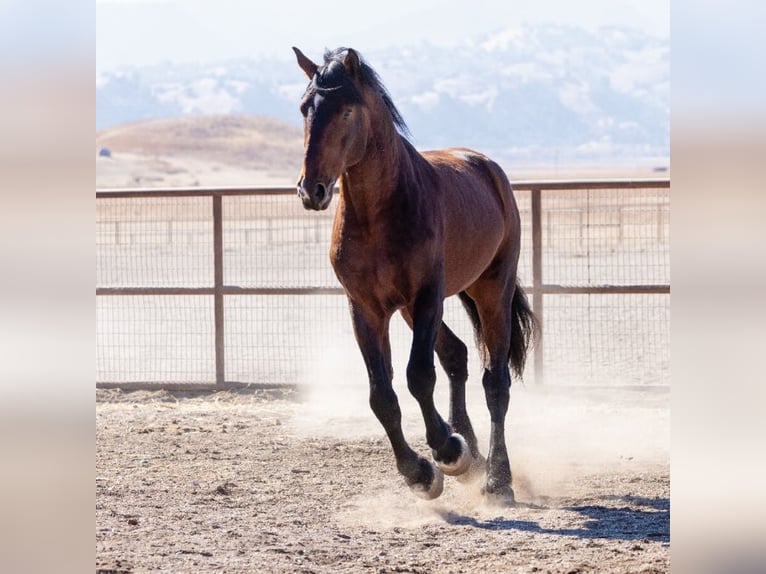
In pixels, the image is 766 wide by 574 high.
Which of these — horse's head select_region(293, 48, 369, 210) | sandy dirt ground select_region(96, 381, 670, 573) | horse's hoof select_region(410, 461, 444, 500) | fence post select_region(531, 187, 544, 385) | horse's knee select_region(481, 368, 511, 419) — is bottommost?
sandy dirt ground select_region(96, 381, 670, 573)

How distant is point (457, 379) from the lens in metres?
6.47

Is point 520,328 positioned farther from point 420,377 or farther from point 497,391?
point 420,377

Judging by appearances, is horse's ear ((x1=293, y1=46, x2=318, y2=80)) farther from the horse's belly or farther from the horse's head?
the horse's belly

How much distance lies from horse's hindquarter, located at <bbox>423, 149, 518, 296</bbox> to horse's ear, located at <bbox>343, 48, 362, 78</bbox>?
87 cm

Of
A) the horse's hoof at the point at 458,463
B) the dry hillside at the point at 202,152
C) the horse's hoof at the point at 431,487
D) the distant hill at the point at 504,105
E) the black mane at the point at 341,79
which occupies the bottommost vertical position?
the horse's hoof at the point at 431,487

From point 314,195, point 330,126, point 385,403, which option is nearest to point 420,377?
point 385,403

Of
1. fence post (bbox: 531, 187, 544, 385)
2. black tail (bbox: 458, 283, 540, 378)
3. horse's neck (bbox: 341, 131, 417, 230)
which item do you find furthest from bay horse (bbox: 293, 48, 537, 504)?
fence post (bbox: 531, 187, 544, 385)

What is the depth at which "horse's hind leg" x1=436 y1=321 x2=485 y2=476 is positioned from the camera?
252 inches

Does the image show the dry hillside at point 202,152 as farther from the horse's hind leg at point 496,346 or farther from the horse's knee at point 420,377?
the horse's knee at point 420,377

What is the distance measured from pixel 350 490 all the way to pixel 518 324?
1.56m

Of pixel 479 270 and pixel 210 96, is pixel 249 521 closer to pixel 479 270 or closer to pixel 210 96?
pixel 479 270

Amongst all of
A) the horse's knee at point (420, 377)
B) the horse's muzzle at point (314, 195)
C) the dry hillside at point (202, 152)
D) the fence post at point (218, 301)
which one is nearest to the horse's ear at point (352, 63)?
the horse's muzzle at point (314, 195)

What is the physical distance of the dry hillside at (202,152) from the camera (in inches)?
3073
